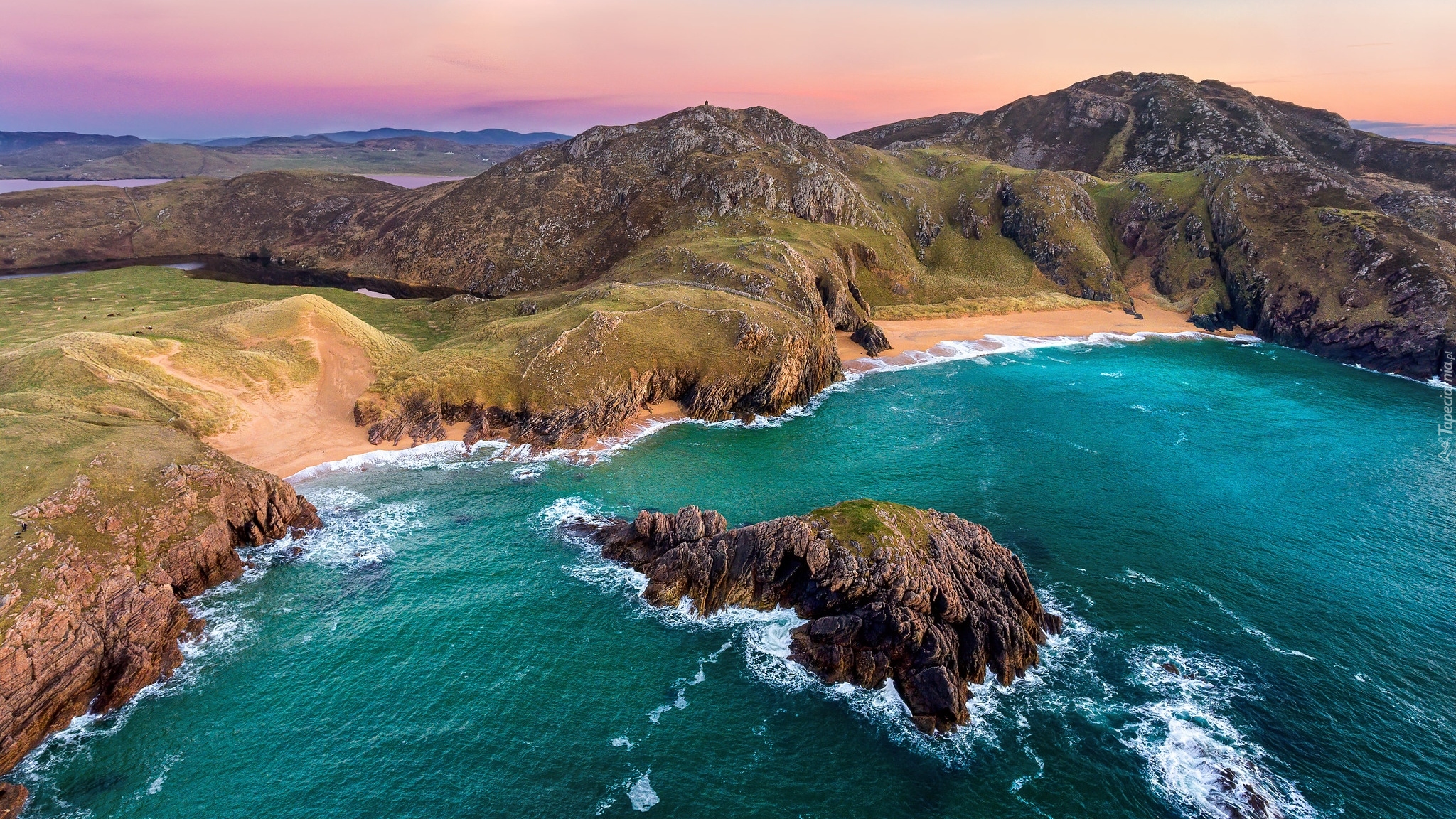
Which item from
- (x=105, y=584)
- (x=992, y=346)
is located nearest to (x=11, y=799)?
(x=105, y=584)

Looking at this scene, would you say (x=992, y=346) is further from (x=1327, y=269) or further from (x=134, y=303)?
(x=134, y=303)

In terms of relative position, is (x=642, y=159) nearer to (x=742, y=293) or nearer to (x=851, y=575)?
(x=742, y=293)

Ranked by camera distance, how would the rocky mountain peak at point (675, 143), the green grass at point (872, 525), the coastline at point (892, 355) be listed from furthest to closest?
the rocky mountain peak at point (675, 143), the coastline at point (892, 355), the green grass at point (872, 525)

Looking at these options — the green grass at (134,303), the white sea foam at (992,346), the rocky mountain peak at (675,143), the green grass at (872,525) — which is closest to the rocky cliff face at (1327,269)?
the white sea foam at (992,346)

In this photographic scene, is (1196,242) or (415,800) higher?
(1196,242)

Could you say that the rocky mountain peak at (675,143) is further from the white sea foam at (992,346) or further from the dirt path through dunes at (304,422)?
the dirt path through dunes at (304,422)

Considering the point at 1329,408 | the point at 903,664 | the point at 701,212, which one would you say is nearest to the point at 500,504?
the point at 903,664

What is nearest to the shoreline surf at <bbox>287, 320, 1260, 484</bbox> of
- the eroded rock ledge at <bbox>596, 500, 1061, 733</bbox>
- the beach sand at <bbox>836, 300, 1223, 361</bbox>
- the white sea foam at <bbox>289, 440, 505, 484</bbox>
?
the white sea foam at <bbox>289, 440, 505, 484</bbox>
